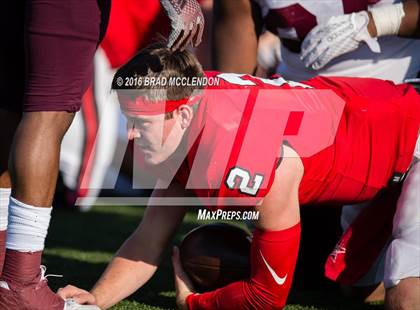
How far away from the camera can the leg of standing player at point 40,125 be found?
234 centimetres

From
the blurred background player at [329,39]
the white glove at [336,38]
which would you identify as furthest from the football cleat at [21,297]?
the white glove at [336,38]

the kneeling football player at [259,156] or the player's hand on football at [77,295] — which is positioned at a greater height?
the kneeling football player at [259,156]

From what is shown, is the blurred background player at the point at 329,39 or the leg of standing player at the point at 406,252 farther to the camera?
the blurred background player at the point at 329,39

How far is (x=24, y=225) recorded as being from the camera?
2391 millimetres

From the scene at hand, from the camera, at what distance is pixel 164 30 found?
5121mm

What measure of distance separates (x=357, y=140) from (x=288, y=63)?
0.98 meters

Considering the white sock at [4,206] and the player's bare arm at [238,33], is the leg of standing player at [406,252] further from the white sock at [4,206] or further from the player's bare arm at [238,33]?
the white sock at [4,206]

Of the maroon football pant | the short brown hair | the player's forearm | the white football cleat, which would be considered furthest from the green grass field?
the maroon football pant

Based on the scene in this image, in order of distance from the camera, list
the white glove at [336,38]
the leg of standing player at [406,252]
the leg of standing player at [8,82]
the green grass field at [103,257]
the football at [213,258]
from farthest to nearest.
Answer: the white glove at [336,38] → the green grass field at [103,257] → the football at [213,258] → the leg of standing player at [406,252] → the leg of standing player at [8,82]

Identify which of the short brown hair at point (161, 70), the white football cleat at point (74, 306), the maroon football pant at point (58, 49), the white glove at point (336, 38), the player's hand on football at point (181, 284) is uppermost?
the maroon football pant at point (58, 49)

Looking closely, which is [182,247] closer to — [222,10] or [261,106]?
[261,106]

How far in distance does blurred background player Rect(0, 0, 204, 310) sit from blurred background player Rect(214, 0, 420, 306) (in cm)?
110

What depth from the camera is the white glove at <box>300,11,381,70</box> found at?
3.39 meters

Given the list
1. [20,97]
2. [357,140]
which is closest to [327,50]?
[357,140]
